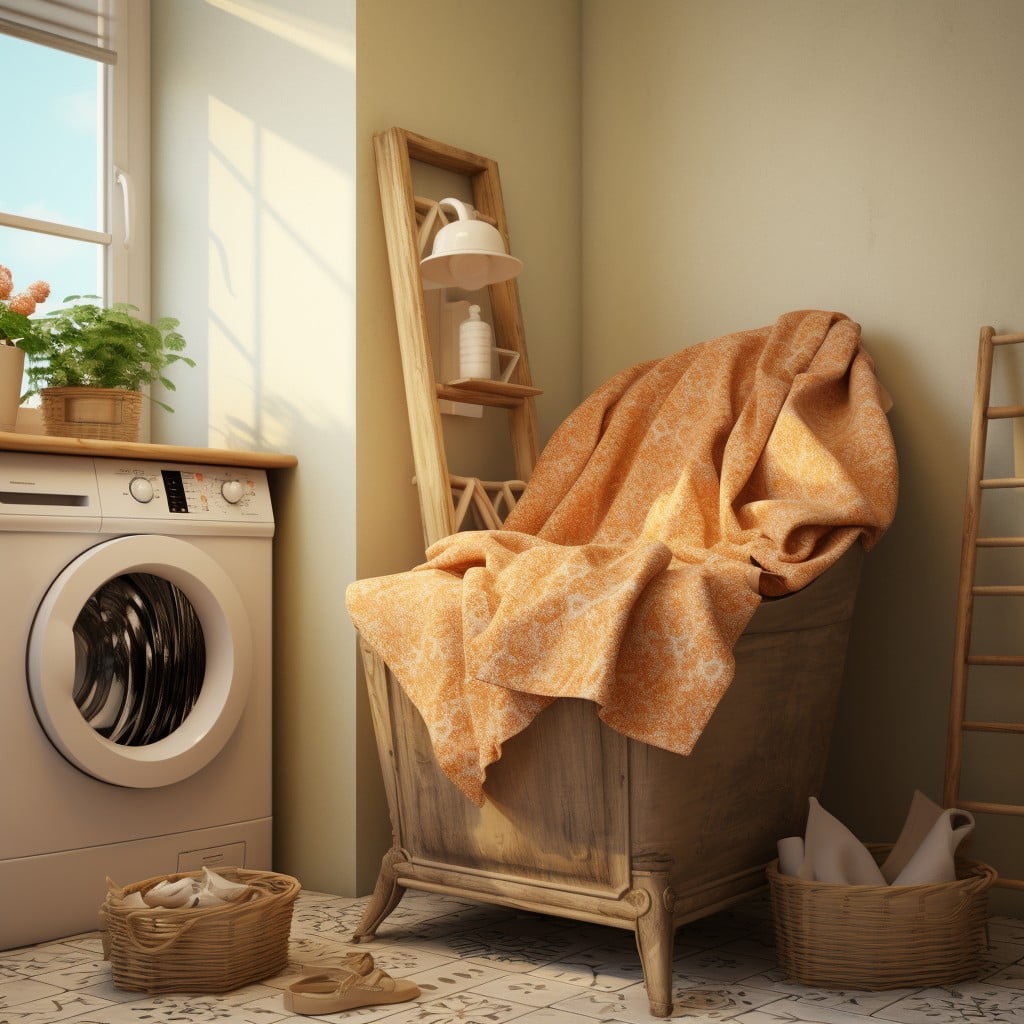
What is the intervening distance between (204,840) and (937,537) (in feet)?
5.33

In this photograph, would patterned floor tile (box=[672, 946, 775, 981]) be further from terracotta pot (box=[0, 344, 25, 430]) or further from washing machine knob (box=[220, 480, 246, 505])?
terracotta pot (box=[0, 344, 25, 430])

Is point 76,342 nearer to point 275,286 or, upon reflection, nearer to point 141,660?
point 275,286

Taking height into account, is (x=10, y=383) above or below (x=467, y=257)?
below

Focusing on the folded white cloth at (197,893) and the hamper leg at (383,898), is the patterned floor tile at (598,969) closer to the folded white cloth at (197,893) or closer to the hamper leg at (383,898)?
the hamper leg at (383,898)

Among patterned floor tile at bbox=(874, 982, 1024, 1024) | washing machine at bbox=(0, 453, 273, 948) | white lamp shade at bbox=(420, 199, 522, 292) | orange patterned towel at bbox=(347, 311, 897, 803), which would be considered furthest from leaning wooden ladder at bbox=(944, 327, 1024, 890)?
washing machine at bbox=(0, 453, 273, 948)

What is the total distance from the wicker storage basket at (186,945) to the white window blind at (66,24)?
200 cm

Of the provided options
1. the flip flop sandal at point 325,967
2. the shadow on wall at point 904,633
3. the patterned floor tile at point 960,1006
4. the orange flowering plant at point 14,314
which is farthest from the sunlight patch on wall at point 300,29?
the patterned floor tile at point 960,1006

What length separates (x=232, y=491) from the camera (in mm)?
2584

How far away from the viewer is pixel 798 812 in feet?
7.39

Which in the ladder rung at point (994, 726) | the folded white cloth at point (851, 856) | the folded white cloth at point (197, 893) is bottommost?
the folded white cloth at point (197, 893)

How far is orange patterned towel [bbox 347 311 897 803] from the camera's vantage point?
1.85 metres

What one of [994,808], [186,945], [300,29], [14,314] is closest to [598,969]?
[186,945]

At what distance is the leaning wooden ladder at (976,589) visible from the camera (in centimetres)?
233

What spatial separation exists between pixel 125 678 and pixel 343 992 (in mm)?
837
